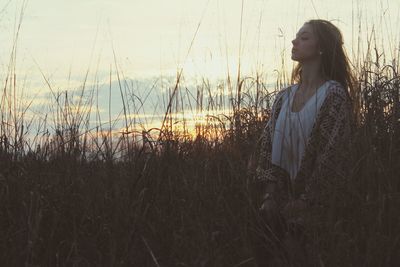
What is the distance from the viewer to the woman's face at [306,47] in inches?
99.3

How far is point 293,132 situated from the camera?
236cm

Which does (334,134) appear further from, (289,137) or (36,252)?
(36,252)

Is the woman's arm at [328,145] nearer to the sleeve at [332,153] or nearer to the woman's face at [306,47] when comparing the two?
the sleeve at [332,153]

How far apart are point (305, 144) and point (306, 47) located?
49cm

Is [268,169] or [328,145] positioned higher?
[328,145]

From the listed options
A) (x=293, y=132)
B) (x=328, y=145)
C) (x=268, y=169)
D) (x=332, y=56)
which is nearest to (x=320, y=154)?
(x=328, y=145)

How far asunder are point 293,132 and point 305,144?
0.10m

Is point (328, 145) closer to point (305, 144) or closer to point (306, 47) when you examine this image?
point (305, 144)

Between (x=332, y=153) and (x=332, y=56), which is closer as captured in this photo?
(x=332, y=153)

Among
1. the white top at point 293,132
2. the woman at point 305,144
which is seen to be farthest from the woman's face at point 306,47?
the white top at point 293,132

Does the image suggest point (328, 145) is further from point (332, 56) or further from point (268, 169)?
point (332, 56)

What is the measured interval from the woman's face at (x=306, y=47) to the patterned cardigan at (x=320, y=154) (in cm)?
18

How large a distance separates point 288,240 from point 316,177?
0.42 m

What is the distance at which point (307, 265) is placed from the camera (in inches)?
66.1
